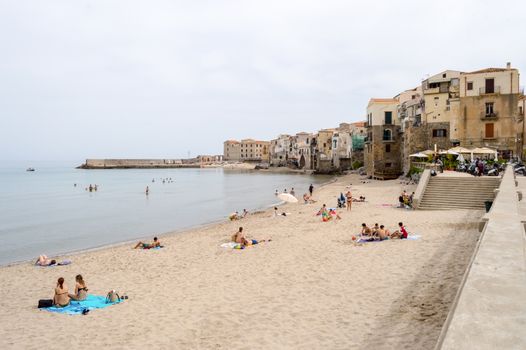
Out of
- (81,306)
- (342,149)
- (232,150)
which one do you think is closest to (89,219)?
(81,306)

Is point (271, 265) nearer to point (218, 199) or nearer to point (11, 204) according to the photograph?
point (218, 199)

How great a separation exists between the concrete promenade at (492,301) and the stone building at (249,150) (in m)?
159

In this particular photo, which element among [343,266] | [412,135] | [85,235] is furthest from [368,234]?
[412,135]

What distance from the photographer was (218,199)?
4953cm

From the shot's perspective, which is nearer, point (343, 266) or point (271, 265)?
point (343, 266)

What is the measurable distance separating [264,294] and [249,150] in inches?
6322

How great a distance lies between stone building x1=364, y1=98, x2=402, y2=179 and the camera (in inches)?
2192

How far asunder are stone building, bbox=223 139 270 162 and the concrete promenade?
523 feet

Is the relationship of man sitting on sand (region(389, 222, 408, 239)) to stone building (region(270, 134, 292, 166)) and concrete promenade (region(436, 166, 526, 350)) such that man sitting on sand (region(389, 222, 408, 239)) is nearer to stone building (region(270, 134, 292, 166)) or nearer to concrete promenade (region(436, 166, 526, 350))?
concrete promenade (region(436, 166, 526, 350))

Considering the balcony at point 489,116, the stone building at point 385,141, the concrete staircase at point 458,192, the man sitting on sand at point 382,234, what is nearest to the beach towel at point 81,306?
the man sitting on sand at point 382,234

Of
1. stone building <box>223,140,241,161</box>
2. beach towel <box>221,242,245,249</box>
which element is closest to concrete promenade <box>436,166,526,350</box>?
beach towel <box>221,242,245,249</box>

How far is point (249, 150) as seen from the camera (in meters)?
171

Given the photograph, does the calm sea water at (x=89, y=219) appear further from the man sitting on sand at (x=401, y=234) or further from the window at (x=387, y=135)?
the window at (x=387, y=135)

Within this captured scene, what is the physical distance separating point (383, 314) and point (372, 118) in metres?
52.0
